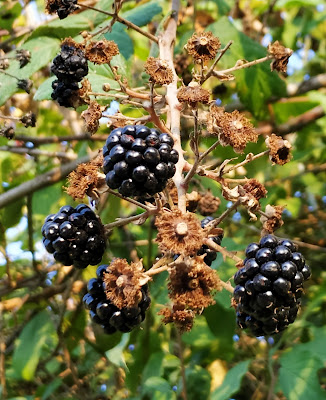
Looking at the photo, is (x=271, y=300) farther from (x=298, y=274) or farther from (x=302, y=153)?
(x=302, y=153)

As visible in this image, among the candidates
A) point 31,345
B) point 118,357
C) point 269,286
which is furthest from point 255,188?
point 31,345

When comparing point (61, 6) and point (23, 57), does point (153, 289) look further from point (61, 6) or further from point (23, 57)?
point (61, 6)

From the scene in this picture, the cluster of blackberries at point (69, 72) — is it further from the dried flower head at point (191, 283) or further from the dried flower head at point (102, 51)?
the dried flower head at point (191, 283)

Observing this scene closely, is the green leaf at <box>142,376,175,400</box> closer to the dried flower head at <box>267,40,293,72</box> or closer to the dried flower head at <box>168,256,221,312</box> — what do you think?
the dried flower head at <box>168,256,221,312</box>

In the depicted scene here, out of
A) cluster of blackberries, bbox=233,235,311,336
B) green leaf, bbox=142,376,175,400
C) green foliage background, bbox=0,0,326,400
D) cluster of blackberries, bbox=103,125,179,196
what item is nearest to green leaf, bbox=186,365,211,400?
green foliage background, bbox=0,0,326,400

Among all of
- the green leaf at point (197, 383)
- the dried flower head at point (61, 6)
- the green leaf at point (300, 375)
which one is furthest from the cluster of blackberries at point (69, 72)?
the green leaf at point (197, 383)
